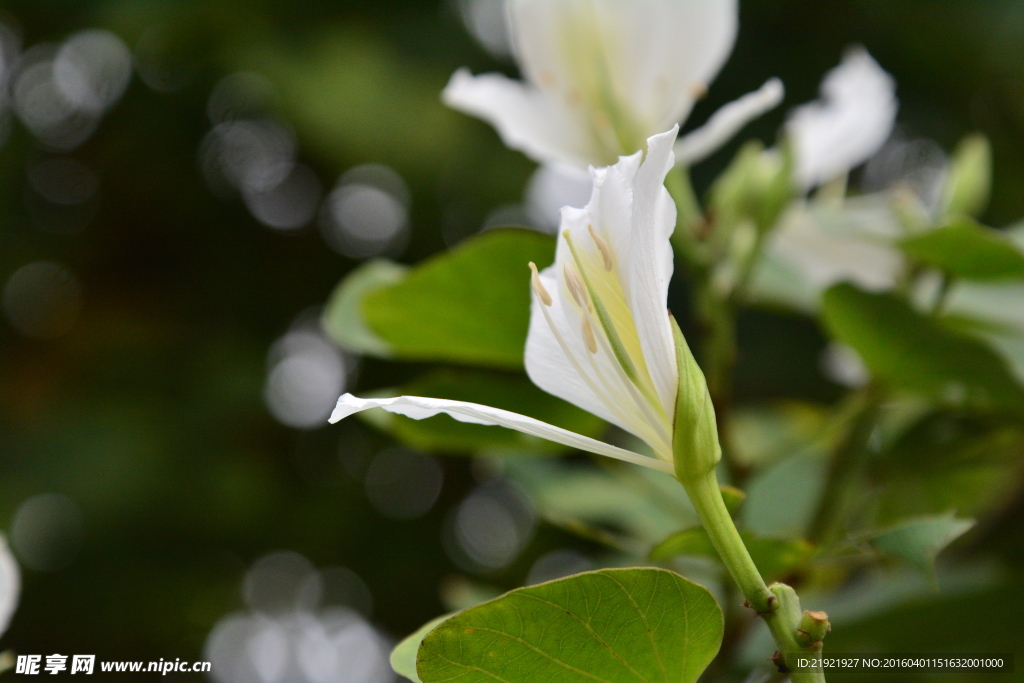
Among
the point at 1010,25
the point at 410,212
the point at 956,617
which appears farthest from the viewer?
the point at 410,212

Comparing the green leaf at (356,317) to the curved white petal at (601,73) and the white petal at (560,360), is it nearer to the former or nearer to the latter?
the curved white petal at (601,73)

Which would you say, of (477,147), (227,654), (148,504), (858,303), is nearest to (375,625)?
(227,654)

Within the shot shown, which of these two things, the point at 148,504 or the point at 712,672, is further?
the point at 148,504

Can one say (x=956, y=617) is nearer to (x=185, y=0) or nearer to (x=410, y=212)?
(x=410, y=212)

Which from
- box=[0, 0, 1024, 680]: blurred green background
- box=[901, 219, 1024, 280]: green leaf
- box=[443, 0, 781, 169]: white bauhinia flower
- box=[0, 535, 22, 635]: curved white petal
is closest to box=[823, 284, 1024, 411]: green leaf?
box=[901, 219, 1024, 280]: green leaf

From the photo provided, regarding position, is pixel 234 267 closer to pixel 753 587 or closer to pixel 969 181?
pixel 969 181

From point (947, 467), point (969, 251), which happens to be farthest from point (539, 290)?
point (947, 467)

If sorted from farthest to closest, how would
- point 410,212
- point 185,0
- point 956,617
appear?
point 410,212 → point 185,0 → point 956,617
